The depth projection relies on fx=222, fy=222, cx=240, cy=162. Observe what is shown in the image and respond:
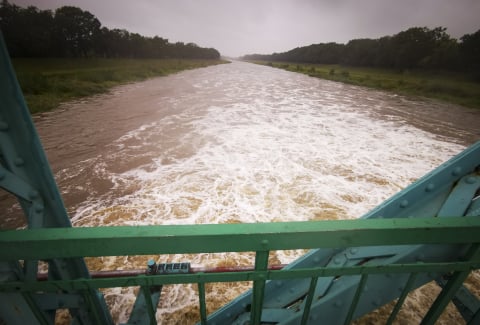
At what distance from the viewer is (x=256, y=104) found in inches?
680

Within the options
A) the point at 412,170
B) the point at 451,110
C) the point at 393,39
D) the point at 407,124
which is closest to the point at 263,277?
the point at 412,170

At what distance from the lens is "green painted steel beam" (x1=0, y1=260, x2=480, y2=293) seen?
1167 mm

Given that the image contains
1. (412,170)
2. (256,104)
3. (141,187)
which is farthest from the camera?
(256,104)

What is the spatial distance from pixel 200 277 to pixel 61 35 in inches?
2311

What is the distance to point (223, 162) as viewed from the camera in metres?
7.86

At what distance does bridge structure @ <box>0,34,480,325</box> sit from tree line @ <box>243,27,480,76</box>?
48.7 metres

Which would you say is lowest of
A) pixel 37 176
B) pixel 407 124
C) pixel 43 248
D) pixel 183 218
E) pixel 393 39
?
pixel 183 218

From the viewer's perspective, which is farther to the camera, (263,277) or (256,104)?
(256,104)

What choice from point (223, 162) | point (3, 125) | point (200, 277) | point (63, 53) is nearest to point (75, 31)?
point (63, 53)

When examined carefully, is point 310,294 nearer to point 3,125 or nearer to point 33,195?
point 33,195

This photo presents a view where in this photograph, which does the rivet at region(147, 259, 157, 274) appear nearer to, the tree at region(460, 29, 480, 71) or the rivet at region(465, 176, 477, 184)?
the rivet at region(465, 176, 477, 184)

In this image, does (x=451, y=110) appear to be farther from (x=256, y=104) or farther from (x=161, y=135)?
Result: (x=161, y=135)

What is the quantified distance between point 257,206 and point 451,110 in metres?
21.8

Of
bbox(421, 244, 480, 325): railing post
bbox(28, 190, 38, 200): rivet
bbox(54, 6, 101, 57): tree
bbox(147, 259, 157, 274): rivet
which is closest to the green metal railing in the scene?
bbox(421, 244, 480, 325): railing post
